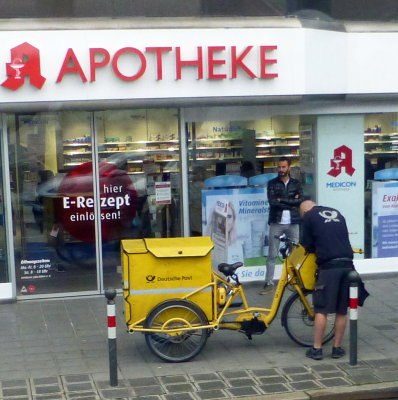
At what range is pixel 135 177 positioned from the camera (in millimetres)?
11414

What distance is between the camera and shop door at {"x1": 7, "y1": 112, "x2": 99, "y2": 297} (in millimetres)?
11023

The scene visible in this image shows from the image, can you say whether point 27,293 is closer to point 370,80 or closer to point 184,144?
point 184,144

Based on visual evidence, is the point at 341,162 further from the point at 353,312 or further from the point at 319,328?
the point at 353,312

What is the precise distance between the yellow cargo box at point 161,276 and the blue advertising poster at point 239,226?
355cm

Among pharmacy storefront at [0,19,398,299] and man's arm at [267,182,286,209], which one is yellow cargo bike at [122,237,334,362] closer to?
man's arm at [267,182,286,209]

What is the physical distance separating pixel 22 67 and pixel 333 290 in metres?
5.03

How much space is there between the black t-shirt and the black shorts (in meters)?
0.13

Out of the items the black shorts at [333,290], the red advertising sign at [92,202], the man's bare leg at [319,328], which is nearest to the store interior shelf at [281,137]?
the red advertising sign at [92,202]

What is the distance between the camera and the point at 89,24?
34.6ft

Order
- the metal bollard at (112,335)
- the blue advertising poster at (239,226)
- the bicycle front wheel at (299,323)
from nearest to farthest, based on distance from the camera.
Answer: the metal bollard at (112,335)
the bicycle front wheel at (299,323)
the blue advertising poster at (239,226)

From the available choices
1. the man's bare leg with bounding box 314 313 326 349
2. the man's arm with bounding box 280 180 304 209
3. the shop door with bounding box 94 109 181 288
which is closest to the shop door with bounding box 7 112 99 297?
the shop door with bounding box 94 109 181 288

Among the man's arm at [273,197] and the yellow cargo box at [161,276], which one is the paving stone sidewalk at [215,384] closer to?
the yellow cargo box at [161,276]

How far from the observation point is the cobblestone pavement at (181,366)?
7.46 m

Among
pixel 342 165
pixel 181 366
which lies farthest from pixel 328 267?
pixel 342 165
